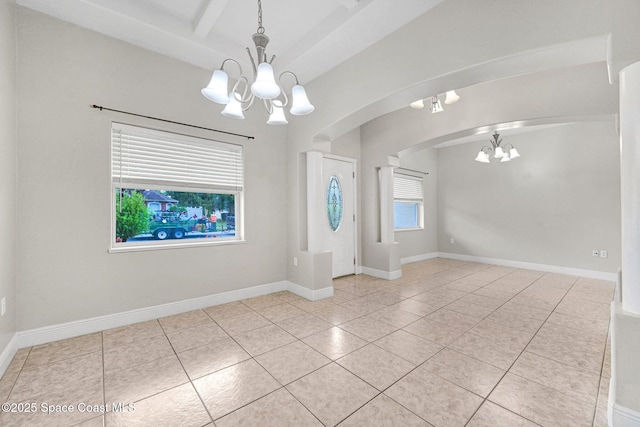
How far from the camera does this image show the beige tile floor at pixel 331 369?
1.60 m

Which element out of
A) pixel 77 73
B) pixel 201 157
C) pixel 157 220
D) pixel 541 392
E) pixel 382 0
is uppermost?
pixel 382 0

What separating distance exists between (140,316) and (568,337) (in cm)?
458

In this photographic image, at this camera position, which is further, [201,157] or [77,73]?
[201,157]

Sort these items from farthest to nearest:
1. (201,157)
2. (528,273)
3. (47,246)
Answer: (528,273)
(201,157)
(47,246)

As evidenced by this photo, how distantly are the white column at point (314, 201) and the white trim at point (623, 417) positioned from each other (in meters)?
2.99

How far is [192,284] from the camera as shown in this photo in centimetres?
329

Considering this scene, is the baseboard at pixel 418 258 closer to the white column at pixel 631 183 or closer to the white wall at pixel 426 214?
the white wall at pixel 426 214

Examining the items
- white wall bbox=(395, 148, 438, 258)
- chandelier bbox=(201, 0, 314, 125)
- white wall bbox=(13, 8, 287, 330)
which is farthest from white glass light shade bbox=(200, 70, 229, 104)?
white wall bbox=(395, 148, 438, 258)

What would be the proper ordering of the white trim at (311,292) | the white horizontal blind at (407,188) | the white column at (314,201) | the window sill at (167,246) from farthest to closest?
1. the white horizontal blind at (407,188)
2. the white column at (314,201)
3. the white trim at (311,292)
4. the window sill at (167,246)

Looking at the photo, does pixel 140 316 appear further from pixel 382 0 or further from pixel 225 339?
pixel 382 0

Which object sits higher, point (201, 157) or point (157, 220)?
point (201, 157)

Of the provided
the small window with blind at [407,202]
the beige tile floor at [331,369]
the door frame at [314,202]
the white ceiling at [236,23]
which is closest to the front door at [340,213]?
the door frame at [314,202]

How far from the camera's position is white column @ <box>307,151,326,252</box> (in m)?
3.81

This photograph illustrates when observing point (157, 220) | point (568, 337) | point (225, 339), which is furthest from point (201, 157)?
point (568, 337)
